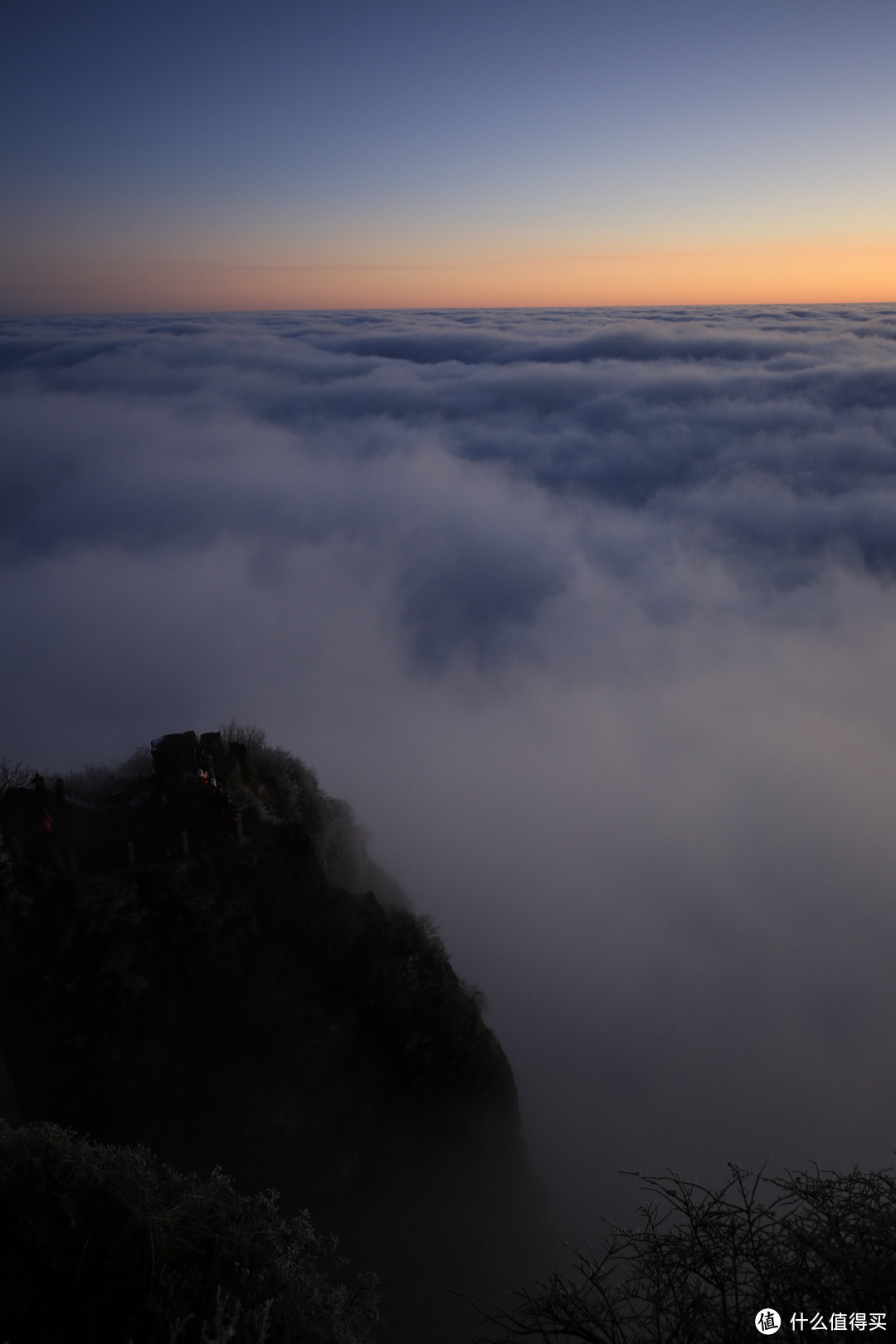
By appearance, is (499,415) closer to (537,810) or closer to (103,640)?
(103,640)

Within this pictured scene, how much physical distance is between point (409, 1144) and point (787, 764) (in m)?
75.7

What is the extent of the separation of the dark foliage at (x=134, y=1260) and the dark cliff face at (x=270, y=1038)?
595 cm

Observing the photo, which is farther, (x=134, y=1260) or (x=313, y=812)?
(x=313, y=812)

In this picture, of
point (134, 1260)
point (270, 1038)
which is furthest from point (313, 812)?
point (134, 1260)

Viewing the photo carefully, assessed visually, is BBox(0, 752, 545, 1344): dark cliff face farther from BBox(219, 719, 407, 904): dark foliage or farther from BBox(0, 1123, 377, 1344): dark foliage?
BBox(0, 1123, 377, 1344): dark foliage

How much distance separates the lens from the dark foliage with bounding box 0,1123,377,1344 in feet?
19.6

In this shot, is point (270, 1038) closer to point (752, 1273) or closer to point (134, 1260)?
point (134, 1260)

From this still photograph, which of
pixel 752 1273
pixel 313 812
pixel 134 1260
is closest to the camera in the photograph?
pixel 752 1273

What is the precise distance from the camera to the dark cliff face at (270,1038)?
1241 centimetres

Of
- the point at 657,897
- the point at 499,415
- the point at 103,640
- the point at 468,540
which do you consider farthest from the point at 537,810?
the point at 499,415

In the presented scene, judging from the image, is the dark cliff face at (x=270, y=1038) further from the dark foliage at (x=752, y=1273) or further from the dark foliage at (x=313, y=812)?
the dark foliage at (x=752, y=1273)

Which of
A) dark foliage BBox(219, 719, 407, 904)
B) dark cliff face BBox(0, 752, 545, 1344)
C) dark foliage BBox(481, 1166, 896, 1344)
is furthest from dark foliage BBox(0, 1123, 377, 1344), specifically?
dark foliage BBox(219, 719, 407, 904)

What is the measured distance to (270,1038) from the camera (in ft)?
44.8

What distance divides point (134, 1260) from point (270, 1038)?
24.7ft
